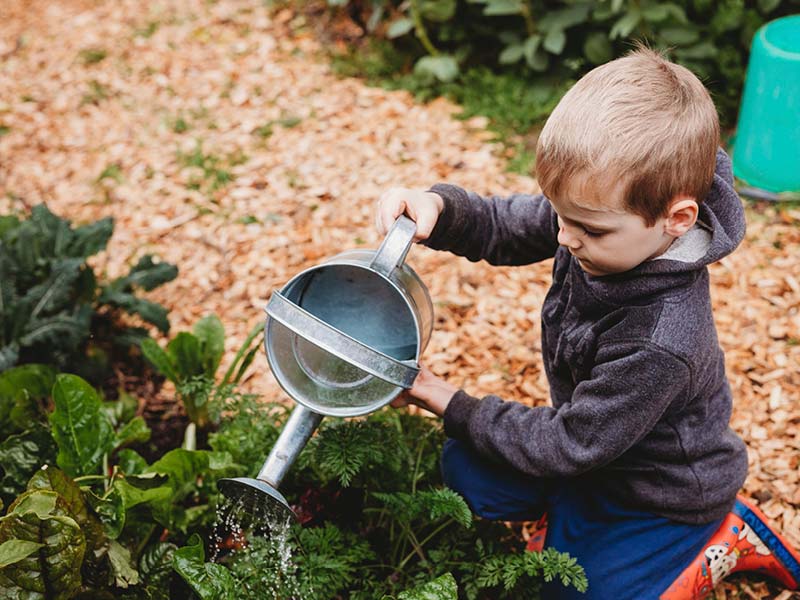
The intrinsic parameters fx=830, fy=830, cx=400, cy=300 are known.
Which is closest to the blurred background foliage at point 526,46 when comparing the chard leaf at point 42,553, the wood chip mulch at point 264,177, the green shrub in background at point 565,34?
the green shrub in background at point 565,34

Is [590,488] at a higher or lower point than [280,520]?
lower

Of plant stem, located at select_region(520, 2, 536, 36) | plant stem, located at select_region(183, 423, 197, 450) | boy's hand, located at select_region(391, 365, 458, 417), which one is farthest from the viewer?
plant stem, located at select_region(520, 2, 536, 36)

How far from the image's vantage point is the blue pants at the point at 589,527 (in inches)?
80.1

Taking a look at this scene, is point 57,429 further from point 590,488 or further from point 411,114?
point 411,114

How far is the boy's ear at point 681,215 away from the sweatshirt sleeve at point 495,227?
0.43 metres

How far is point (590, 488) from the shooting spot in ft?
7.03

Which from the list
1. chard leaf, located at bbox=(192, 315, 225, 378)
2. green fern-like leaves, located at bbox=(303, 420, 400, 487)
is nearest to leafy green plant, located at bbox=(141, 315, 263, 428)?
chard leaf, located at bbox=(192, 315, 225, 378)

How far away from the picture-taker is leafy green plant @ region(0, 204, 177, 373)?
276 cm

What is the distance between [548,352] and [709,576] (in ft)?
2.31

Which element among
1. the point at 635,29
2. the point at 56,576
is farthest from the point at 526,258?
the point at 635,29

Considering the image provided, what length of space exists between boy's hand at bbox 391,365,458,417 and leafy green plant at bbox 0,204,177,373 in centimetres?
133

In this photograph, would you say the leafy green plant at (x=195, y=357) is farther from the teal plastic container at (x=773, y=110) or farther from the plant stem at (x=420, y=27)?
the teal plastic container at (x=773, y=110)

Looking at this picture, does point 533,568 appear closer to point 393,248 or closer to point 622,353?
point 622,353

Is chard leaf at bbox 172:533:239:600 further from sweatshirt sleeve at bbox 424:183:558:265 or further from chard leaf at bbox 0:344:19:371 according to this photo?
chard leaf at bbox 0:344:19:371
